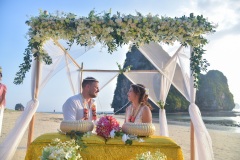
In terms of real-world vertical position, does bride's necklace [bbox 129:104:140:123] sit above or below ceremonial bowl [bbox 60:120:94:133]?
above

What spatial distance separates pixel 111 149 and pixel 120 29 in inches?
85.8

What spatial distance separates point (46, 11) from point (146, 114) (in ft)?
9.00

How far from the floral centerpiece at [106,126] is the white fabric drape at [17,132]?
6.56ft

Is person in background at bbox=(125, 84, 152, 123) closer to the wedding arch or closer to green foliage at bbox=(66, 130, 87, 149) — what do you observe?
the wedding arch

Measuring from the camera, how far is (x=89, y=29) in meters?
4.76

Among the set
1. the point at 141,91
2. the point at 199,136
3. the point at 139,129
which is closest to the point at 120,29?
the point at 141,91

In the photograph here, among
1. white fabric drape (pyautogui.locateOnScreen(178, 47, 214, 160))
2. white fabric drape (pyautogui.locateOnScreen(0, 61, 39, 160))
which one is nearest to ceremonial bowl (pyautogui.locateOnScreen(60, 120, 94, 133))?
white fabric drape (pyautogui.locateOnScreen(0, 61, 39, 160))

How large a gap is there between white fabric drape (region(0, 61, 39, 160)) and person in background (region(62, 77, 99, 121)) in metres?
0.95

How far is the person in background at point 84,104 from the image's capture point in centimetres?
462

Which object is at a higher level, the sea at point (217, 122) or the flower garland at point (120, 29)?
the flower garland at point (120, 29)

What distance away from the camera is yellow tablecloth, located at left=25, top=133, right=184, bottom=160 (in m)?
3.52

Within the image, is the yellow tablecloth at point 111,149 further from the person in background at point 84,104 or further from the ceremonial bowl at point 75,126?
the person in background at point 84,104

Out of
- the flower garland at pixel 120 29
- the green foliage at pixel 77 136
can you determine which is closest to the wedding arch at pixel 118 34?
the flower garland at pixel 120 29

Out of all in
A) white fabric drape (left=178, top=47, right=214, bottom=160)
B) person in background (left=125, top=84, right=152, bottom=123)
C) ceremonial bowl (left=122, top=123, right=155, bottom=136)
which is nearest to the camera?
ceremonial bowl (left=122, top=123, right=155, bottom=136)
